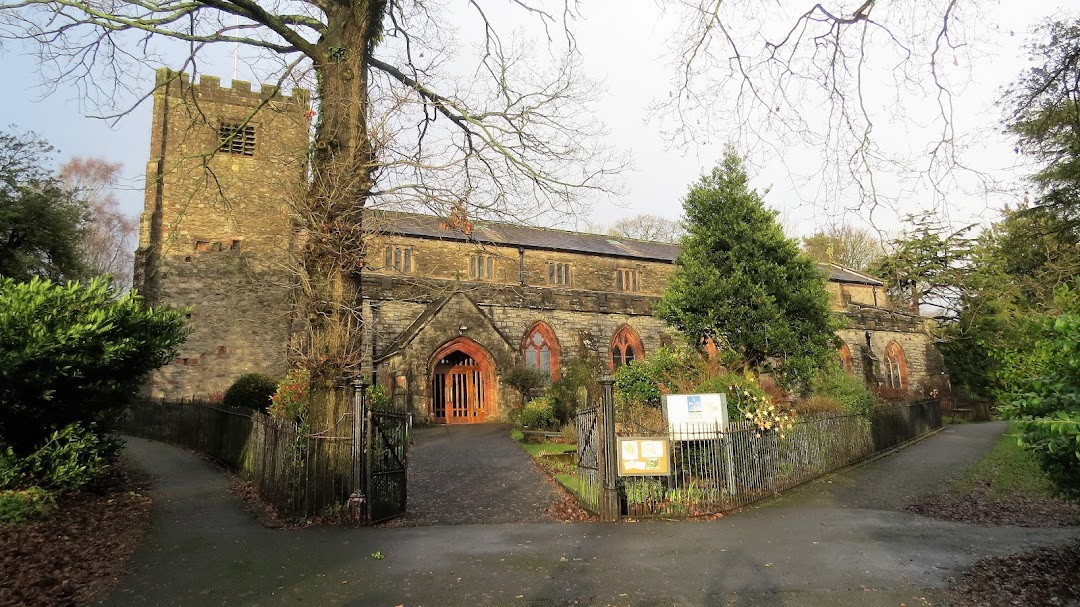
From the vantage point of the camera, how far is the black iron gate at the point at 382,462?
8.88 m

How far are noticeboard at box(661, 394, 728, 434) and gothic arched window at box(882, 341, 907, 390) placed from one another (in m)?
29.2

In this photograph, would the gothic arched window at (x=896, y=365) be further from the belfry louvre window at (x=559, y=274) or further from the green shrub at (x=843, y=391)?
the green shrub at (x=843, y=391)

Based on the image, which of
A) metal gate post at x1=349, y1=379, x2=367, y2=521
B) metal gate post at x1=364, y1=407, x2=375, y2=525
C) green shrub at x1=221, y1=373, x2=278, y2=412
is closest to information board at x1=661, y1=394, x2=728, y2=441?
metal gate post at x1=364, y1=407, x2=375, y2=525

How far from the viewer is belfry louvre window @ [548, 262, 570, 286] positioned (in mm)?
32681

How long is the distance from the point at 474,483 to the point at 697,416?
4.65 metres

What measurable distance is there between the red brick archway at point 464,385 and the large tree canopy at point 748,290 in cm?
718

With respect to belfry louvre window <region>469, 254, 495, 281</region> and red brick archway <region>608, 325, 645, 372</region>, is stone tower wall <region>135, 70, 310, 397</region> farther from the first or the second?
red brick archway <region>608, 325, 645, 372</region>

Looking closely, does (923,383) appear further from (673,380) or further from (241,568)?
(241,568)

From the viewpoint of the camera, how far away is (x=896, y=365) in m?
35.8

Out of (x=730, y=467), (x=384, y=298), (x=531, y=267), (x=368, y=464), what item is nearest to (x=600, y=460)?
(x=730, y=467)

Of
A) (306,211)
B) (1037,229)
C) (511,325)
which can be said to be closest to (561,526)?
(306,211)

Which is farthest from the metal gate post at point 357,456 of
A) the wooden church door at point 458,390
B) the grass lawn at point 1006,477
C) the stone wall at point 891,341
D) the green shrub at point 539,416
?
the stone wall at point 891,341

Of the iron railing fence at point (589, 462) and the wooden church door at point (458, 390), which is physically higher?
the wooden church door at point (458, 390)

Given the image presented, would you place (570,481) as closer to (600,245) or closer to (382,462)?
(382,462)
